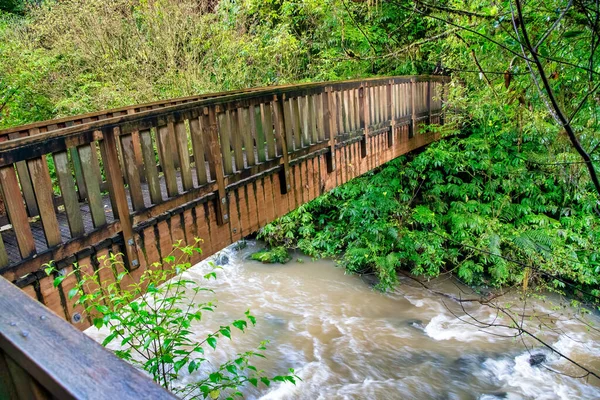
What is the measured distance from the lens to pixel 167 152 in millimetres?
3627

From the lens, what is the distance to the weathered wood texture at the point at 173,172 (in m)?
2.72

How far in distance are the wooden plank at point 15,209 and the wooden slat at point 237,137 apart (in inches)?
83.2

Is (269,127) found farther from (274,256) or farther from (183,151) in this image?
(274,256)

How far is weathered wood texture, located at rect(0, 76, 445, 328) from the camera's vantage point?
2717mm

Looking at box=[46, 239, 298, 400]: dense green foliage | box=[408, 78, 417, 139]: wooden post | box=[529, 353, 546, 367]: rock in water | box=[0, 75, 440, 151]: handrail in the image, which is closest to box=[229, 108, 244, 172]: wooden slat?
box=[0, 75, 440, 151]: handrail

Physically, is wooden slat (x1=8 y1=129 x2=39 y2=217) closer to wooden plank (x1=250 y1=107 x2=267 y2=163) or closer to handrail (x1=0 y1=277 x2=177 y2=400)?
handrail (x1=0 y1=277 x2=177 y2=400)

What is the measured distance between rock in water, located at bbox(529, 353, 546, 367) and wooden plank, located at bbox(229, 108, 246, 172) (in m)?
5.68

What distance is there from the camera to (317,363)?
6844 millimetres

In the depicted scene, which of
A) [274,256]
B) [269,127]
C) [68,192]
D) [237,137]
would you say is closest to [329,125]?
[269,127]

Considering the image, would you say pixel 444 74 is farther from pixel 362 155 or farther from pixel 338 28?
pixel 362 155

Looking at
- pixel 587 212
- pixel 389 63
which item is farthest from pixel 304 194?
pixel 389 63

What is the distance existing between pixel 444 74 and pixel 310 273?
620 cm

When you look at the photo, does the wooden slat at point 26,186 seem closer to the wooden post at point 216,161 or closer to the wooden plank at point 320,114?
the wooden post at point 216,161

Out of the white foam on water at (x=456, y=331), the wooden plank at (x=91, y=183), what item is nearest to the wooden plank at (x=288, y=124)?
the wooden plank at (x=91, y=183)
